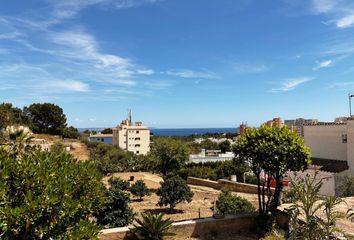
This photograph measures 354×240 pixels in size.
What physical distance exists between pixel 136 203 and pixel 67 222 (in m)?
15.5

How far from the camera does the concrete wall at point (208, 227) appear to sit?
9523mm

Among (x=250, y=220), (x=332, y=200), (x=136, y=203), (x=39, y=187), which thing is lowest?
(x=136, y=203)

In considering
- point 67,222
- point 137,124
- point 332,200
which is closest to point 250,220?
point 332,200

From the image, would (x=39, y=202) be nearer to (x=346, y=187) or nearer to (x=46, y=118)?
(x=346, y=187)

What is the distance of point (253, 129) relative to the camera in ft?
34.3

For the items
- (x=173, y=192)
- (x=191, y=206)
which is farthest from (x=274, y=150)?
(x=191, y=206)

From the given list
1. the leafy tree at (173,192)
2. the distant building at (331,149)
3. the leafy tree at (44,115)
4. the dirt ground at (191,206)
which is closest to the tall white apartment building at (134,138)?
the leafy tree at (44,115)

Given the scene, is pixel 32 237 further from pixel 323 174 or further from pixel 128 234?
pixel 323 174

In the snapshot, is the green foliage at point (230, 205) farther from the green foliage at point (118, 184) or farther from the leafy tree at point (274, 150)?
the leafy tree at point (274, 150)

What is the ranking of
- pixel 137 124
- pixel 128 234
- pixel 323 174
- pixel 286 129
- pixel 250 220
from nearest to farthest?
pixel 128 234
pixel 286 129
pixel 250 220
pixel 323 174
pixel 137 124

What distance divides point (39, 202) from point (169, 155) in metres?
24.3

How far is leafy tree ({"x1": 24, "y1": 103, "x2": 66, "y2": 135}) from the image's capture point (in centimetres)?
7612

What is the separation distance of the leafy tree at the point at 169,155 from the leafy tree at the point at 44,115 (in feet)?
174

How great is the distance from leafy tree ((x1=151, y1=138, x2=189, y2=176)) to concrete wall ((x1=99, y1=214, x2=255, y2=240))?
19.4 m
